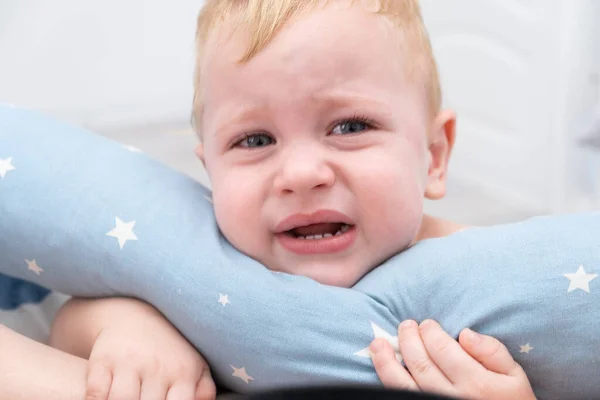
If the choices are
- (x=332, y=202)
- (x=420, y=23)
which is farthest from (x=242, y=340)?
(x=420, y=23)

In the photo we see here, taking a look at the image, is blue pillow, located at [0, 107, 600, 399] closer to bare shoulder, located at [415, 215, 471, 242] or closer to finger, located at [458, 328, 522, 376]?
finger, located at [458, 328, 522, 376]

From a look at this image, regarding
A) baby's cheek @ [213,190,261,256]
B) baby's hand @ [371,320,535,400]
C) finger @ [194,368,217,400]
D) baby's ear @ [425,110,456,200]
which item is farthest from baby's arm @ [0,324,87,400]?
baby's ear @ [425,110,456,200]

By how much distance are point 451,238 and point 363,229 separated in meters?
0.11

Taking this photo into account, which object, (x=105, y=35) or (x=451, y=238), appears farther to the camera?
(x=105, y=35)

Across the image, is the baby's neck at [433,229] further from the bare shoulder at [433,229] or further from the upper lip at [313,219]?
the upper lip at [313,219]

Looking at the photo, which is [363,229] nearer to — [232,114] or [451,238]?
[451,238]

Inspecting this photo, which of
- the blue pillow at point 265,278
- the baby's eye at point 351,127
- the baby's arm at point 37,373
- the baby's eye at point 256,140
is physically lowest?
the baby's arm at point 37,373

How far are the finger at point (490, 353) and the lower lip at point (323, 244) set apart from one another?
0.62ft

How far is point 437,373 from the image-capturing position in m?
0.82

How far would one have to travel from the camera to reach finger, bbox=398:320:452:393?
2.67ft

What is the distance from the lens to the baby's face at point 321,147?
930mm

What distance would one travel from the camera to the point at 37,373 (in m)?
0.89

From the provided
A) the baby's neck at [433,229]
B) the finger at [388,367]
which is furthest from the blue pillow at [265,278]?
the baby's neck at [433,229]

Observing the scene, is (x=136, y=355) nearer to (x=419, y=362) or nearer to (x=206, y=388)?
(x=206, y=388)
